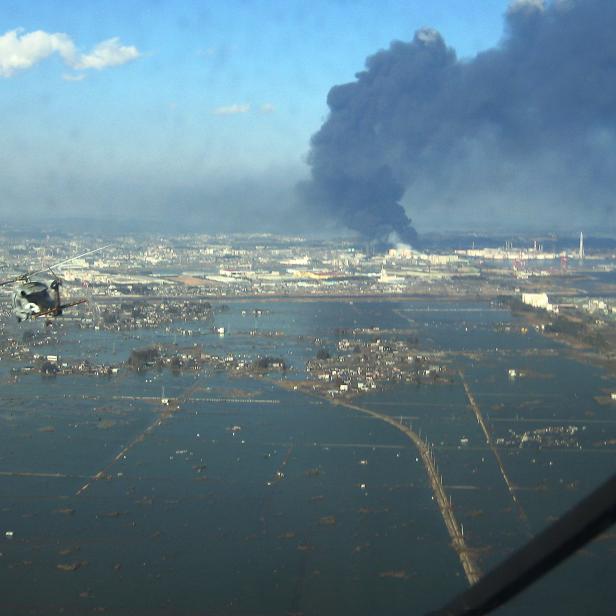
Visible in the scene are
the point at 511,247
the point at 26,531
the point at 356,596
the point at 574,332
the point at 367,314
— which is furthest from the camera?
the point at 511,247

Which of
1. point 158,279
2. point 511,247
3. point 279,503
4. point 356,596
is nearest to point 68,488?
point 279,503

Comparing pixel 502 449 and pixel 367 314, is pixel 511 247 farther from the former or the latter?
pixel 502 449

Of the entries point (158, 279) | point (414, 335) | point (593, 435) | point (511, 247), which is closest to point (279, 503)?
point (593, 435)

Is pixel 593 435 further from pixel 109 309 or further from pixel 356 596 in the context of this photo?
pixel 109 309

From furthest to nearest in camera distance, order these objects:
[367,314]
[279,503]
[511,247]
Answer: [511,247]
[367,314]
[279,503]

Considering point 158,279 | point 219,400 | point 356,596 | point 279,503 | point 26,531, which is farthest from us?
point 158,279

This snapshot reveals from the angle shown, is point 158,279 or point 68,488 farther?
point 158,279
